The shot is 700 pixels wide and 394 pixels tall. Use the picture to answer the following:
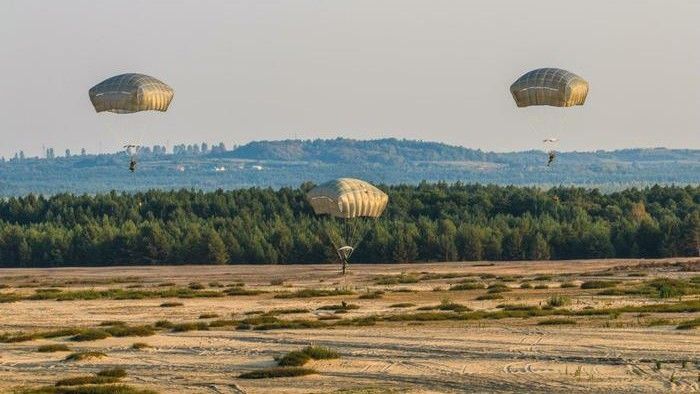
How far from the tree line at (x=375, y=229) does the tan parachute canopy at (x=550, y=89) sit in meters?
32.4

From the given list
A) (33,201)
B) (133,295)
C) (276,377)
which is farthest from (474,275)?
(33,201)

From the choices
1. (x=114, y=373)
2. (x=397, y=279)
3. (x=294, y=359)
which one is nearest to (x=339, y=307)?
(x=294, y=359)

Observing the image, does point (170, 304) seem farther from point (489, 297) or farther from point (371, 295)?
point (489, 297)

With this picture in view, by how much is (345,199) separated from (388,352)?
123ft

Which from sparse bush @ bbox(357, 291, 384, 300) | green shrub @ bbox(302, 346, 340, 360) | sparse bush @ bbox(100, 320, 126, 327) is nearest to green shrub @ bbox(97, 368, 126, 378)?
green shrub @ bbox(302, 346, 340, 360)

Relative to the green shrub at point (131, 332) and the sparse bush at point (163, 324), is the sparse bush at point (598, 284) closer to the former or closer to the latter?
the sparse bush at point (163, 324)

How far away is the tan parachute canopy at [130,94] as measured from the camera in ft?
268

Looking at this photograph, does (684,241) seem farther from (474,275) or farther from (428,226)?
(474,275)

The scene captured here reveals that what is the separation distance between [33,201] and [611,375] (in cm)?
11740

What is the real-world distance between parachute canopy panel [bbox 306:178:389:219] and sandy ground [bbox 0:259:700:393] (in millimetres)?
11286

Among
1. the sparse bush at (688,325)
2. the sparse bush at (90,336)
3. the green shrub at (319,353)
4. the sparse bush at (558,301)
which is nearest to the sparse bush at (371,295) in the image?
the sparse bush at (558,301)

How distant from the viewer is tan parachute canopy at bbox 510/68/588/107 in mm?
81500

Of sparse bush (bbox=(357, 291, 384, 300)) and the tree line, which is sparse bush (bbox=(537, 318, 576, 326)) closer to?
sparse bush (bbox=(357, 291, 384, 300))

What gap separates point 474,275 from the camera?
9256 cm
